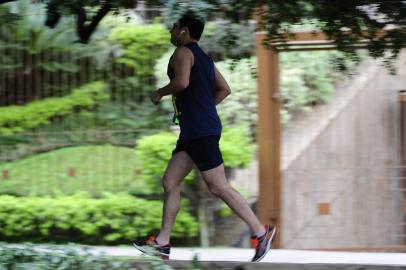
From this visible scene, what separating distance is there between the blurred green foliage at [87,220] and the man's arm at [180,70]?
322 cm

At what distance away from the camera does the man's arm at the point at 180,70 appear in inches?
232

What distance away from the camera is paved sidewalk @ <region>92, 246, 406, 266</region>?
7992mm

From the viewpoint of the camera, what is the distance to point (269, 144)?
29.7 ft

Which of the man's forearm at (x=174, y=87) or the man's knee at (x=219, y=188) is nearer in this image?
the man's forearm at (x=174, y=87)

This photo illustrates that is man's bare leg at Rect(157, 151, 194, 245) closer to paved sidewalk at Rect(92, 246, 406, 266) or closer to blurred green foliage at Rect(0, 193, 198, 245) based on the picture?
paved sidewalk at Rect(92, 246, 406, 266)

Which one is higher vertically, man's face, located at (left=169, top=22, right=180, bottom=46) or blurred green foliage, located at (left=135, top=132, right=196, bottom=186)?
man's face, located at (left=169, top=22, right=180, bottom=46)

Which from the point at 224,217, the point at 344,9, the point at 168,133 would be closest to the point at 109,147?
the point at 168,133

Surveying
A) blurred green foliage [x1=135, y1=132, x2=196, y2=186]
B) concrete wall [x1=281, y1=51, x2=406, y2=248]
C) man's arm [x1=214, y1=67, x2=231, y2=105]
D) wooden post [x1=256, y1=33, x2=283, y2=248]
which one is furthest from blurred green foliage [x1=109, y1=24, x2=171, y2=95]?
man's arm [x1=214, y1=67, x2=231, y2=105]

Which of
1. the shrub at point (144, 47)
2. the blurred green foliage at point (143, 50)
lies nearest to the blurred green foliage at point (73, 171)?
the blurred green foliage at point (143, 50)

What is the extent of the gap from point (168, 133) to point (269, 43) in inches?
146

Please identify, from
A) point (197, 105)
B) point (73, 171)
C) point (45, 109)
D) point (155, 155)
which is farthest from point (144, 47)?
point (197, 105)

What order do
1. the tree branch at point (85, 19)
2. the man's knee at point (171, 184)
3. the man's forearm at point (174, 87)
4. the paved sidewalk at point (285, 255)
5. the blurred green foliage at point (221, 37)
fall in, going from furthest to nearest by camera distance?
the paved sidewalk at point (285, 255), the blurred green foliage at point (221, 37), the man's knee at point (171, 184), the man's forearm at point (174, 87), the tree branch at point (85, 19)

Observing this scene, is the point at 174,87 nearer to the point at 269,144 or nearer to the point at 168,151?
the point at 168,151

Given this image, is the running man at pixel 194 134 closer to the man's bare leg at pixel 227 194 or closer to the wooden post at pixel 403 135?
the man's bare leg at pixel 227 194
